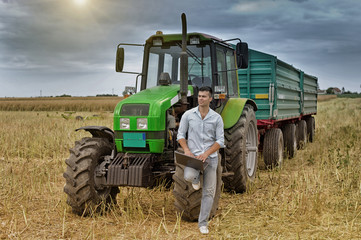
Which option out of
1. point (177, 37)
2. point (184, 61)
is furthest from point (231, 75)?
point (184, 61)

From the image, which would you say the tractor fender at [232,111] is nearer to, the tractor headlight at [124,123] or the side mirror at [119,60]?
the tractor headlight at [124,123]

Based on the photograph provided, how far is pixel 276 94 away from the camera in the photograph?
29.9 feet

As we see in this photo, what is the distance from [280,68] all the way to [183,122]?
19.5 ft

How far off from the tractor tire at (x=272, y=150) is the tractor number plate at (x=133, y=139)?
426 centimetres

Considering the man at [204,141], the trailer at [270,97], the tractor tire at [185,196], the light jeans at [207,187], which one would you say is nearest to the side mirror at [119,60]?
the man at [204,141]

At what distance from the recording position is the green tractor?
16.6ft

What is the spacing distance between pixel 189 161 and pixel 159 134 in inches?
38.4

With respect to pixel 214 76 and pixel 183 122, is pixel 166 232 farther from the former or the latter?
pixel 214 76

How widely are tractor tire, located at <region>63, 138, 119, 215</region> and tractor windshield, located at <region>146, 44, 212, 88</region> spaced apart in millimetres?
1813

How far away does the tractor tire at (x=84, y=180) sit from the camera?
5.05 m

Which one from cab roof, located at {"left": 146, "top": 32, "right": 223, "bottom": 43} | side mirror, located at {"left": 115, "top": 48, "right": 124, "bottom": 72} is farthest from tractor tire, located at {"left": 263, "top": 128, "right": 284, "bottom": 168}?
side mirror, located at {"left": 115, "top": 48, "right": 124, "bottom": 72}

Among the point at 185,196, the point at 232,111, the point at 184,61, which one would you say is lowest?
the point at 185,196

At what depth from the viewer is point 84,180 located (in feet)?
16.5

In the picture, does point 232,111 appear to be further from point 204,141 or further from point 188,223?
point 188,223
